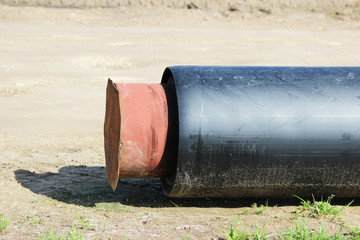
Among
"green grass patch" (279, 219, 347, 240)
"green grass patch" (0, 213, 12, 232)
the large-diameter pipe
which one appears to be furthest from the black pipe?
"green grass patch" (0, 213, 12, 232)

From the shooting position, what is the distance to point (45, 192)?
13.8 ft

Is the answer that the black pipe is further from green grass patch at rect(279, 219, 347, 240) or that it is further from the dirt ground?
green grass patch at rect(279, 219, 347, 240)

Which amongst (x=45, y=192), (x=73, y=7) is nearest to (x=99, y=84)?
(x=45, y=192)

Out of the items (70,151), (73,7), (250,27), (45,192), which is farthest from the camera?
(73,7)

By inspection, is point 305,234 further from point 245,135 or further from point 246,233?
point 245,135

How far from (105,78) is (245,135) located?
6721mm

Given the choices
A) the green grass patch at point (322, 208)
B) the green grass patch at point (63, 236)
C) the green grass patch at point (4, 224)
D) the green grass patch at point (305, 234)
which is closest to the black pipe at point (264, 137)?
the green grass patch at point (322, 208)

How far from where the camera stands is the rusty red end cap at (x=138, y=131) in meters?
3.59

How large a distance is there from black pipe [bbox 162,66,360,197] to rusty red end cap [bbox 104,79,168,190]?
5.9 inches

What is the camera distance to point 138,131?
3604 mm

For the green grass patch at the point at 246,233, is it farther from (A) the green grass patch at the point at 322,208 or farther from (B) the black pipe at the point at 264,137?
(A) the green grass patch at the point at 322,208

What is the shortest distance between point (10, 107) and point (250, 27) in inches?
537

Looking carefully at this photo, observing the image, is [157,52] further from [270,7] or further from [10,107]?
[270,7]

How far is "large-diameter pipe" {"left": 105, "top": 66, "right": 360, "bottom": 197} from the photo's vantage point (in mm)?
3525
